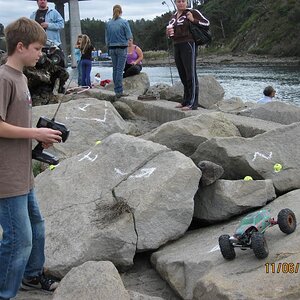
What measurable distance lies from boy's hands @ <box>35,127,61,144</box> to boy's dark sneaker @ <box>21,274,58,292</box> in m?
1.07

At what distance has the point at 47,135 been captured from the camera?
120 inches

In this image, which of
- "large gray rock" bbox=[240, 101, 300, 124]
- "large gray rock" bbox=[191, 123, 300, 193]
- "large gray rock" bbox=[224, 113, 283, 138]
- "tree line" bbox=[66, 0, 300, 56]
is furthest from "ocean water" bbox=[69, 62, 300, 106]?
"tree line" bbox=[66, 0, 300, 56]

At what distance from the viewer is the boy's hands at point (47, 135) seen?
9.94 feet

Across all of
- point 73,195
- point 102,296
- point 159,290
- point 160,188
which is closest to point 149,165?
point 160,188

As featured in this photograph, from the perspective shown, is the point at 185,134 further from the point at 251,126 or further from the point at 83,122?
the point at 83,122

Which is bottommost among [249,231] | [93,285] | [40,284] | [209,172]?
[40,284]

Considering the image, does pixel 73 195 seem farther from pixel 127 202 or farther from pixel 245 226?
pixel 245 226

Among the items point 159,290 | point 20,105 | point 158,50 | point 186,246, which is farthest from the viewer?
point 158,50

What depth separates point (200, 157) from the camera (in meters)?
5.01

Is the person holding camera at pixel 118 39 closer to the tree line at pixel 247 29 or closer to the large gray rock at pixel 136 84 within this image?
the large gray rock at pixel 136 84

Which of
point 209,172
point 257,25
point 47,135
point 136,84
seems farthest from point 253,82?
point 257,25

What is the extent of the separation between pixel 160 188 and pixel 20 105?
4.75 ft
